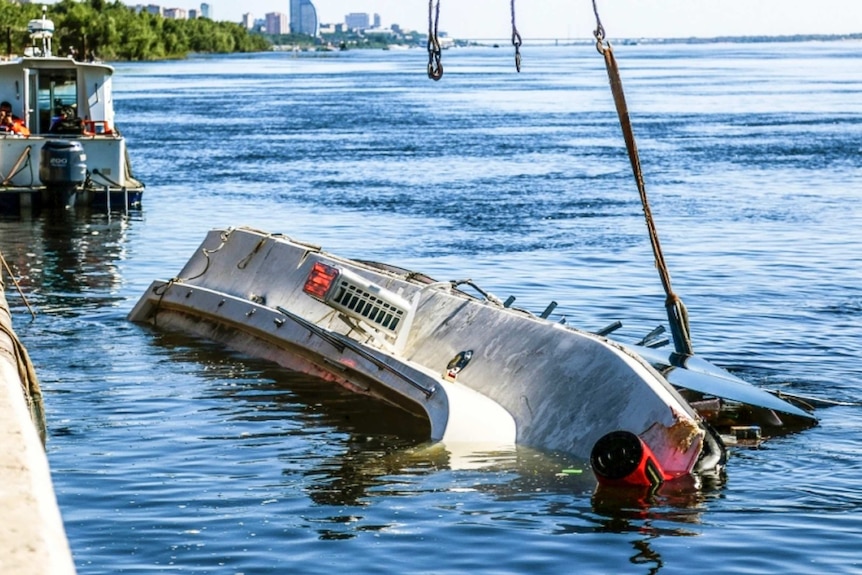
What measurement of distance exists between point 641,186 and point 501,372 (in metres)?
2.38

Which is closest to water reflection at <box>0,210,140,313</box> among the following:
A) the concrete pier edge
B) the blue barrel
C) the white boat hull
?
the blue barrel

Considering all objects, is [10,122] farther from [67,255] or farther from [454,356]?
[454,356]

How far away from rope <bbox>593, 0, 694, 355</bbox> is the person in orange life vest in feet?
66.8

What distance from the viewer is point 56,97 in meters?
33.7

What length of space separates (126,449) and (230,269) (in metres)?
5.81

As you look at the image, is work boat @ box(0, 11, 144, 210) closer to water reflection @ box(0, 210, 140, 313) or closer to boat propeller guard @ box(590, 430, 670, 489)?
water reflection @ box(0, 210, 140, 313)

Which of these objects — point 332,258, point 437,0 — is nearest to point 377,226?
point 332,258

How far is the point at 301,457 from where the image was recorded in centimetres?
1284

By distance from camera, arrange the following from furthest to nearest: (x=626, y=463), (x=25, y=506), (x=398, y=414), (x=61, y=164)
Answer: (x=61, y=164) → (x=398, y=414) → (x=626, y=463) → (x=25, y=506)

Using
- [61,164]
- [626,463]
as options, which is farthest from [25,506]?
[61,164]

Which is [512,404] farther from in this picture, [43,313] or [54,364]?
[43,313]

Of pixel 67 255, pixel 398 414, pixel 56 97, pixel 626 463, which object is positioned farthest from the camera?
pixel 56 97

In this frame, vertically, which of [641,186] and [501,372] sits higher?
[641,186]

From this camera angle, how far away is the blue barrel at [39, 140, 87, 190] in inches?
1209
